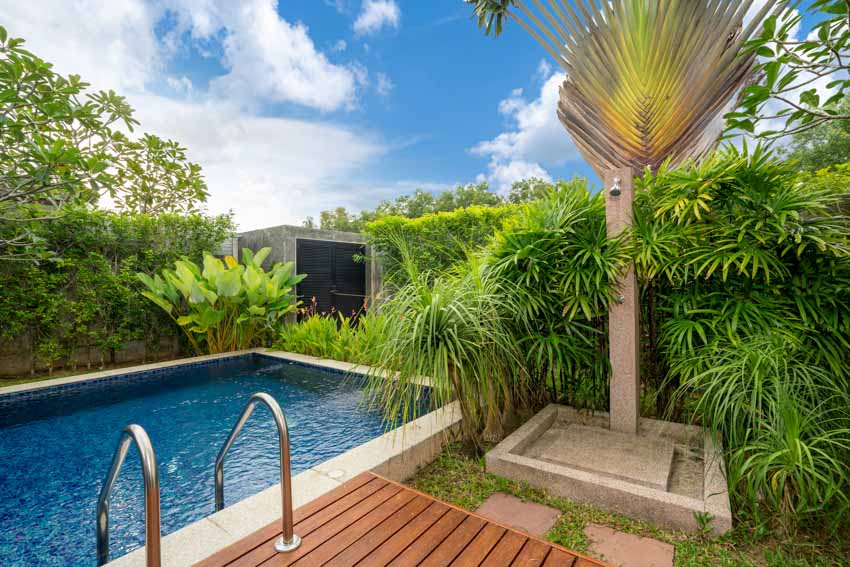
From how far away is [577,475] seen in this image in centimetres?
247

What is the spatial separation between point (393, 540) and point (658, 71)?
522 centimetres

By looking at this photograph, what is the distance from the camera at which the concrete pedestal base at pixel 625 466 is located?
219 cm

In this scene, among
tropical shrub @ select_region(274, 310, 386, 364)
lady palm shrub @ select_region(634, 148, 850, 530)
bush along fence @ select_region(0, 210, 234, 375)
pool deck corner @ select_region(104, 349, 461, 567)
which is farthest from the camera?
tropical shrub @ select_region(274, 310, 386, 364)

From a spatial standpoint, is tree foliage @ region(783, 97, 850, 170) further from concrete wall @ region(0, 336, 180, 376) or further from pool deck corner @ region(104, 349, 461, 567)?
concrete wall @ region(0, 336, 180, 376)

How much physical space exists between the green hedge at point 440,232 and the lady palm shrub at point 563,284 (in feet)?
11.8

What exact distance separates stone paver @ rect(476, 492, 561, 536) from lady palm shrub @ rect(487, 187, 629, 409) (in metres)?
1.01

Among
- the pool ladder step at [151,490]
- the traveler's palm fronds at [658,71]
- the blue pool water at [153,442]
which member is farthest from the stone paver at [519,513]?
the traveler's palm fronds at [658,71]

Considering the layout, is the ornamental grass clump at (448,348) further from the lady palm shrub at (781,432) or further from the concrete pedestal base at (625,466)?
the lady palm shrub at (781,432)

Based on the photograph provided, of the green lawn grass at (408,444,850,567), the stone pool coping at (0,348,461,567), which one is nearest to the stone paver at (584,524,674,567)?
the green lawn grass at (408,444,850,567)

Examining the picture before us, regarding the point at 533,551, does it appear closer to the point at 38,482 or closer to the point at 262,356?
the point at 38,482

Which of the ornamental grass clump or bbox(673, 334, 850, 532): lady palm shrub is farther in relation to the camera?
the ornamental grass clump

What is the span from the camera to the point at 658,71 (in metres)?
4.38

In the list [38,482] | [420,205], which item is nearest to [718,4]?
[38,482]

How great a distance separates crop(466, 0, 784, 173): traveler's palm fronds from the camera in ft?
14.1
